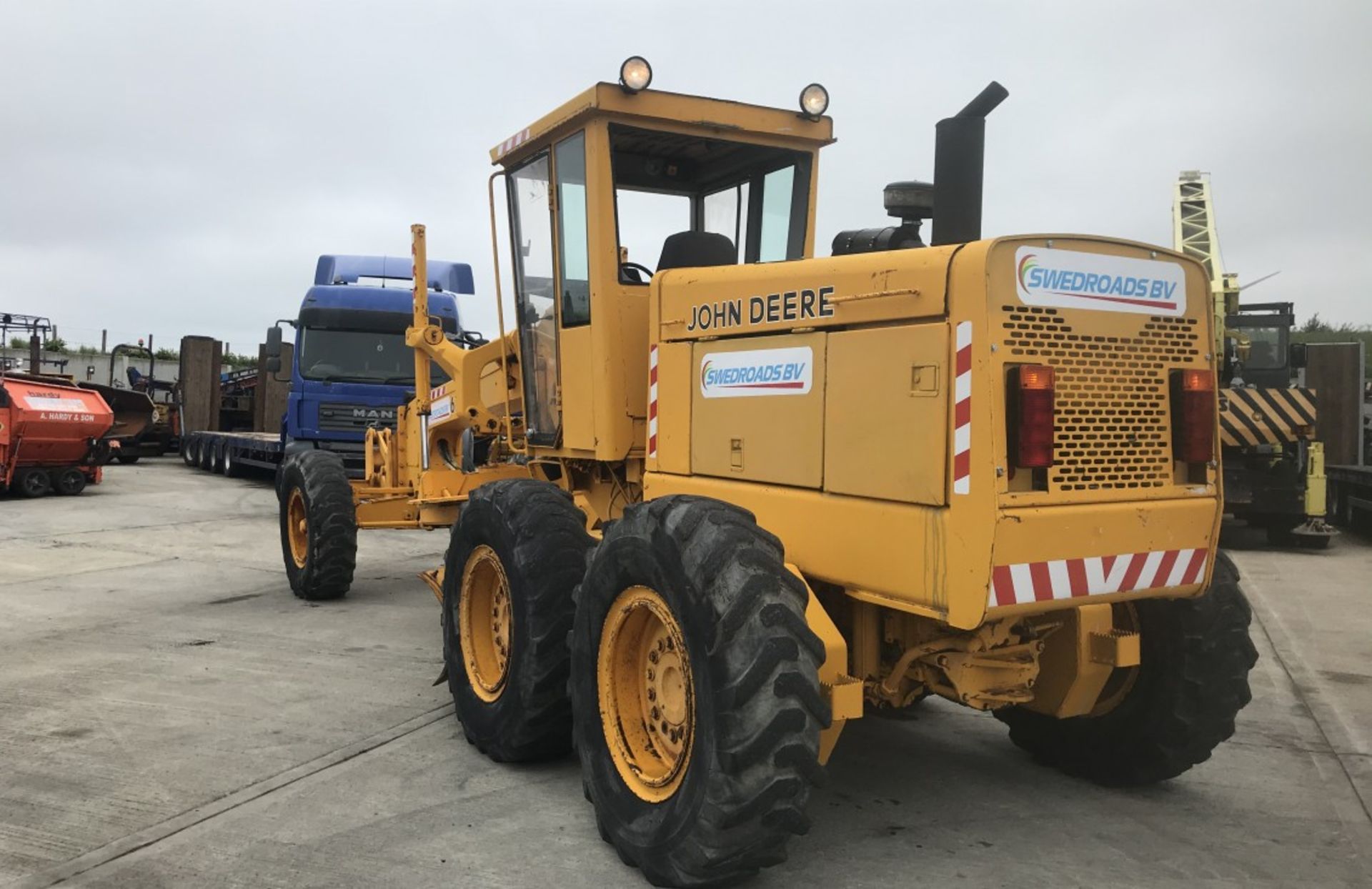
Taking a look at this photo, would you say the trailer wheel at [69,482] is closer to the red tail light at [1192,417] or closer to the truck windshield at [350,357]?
the truck windshield at [350,357]

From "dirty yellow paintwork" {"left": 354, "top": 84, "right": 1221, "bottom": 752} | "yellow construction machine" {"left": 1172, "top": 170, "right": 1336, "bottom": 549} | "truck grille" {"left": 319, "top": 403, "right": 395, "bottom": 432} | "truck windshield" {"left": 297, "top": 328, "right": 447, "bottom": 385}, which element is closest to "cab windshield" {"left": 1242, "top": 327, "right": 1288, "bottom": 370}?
"yellow construction machine" {"left": 1172, "top": 170, "right": 1336, "bottom": 549}

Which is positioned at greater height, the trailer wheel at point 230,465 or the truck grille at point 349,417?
the truck grille at point 349,417

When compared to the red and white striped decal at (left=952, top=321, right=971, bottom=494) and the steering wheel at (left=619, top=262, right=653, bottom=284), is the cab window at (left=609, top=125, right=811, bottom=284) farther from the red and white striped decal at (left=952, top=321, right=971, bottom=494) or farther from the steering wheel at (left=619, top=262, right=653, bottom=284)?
the red and white striped decal at (left=952, top=321, right=971, bottom=494)

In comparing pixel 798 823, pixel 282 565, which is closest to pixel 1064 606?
pixel 798 823

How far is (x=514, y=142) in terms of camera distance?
574 centimetres

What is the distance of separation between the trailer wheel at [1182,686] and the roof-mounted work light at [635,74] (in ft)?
10.1

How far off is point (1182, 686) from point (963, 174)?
84.3 inches

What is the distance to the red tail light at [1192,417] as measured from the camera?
3680 mm

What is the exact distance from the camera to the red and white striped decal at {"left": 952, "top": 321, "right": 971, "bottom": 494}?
3.27 metres

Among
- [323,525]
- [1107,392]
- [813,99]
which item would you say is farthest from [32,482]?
[1107,392]

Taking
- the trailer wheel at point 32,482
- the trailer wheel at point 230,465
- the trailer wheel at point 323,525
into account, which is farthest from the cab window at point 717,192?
the trailer wheel at point 230,465

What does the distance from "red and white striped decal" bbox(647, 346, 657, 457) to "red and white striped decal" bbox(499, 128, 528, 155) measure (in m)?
1.64

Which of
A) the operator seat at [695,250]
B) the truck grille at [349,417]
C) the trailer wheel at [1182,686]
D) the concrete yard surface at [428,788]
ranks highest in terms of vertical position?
the operator seat at [695,250]

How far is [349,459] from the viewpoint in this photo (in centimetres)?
1441
